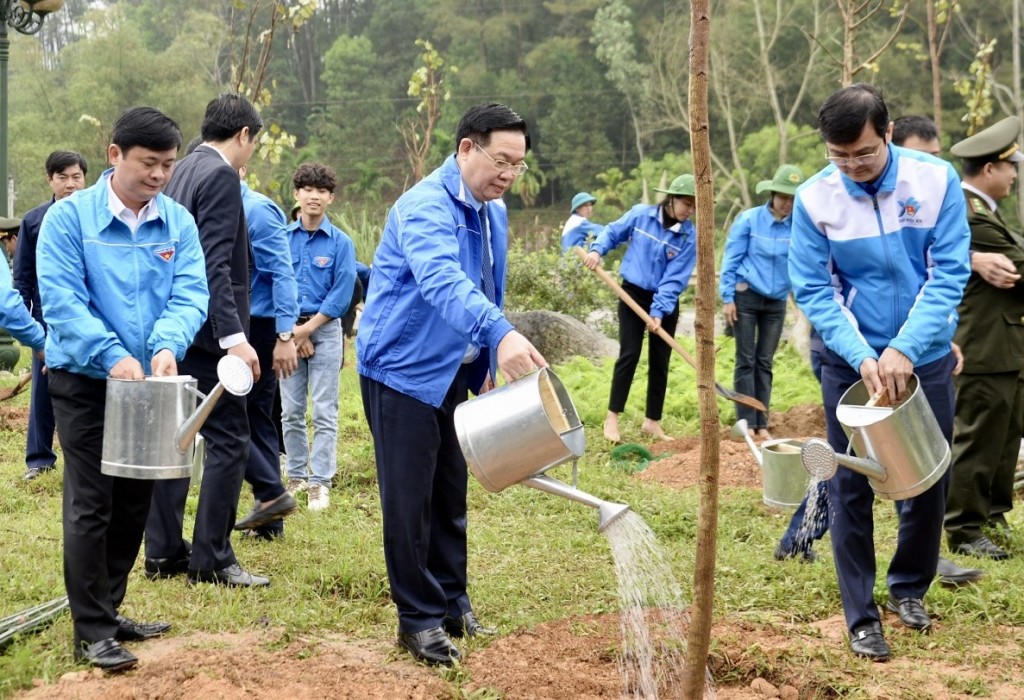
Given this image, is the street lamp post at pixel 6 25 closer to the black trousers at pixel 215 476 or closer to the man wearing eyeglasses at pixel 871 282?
the black trousers at pixel 215 476

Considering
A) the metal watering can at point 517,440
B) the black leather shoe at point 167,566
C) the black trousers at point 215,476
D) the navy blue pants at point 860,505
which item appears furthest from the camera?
the black leather shoe at point 167,566

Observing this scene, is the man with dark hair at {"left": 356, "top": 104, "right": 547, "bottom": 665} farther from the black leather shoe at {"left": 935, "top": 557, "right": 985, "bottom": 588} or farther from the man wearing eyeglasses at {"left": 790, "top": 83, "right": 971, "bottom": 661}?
the black leather shoe at {"left": 935, "top": 557, "right": 985, "bottom": 588}

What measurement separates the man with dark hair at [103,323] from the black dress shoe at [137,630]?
0.72 feet

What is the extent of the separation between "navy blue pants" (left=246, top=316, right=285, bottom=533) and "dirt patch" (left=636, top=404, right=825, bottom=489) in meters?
→ 2.52

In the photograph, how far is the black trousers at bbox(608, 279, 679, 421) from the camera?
851cm

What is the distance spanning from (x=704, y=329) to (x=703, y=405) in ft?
0.69

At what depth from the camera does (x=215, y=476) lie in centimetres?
504

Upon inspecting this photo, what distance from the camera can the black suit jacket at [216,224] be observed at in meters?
4.84

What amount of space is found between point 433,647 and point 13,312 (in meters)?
2.12

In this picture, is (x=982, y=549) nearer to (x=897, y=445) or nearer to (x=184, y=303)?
(x=897, y=445)

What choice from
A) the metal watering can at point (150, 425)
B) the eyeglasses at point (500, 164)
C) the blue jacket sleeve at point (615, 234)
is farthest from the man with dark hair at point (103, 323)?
the blue jacket sleeve at point (615, 234)

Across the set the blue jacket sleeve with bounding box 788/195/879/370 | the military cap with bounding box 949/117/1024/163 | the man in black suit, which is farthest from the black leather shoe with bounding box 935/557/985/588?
the man in black suit

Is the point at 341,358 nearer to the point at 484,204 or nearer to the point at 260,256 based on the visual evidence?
the point at 260,256

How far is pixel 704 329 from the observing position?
3.10m
